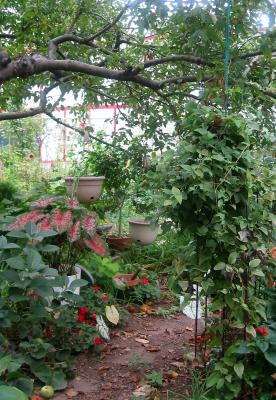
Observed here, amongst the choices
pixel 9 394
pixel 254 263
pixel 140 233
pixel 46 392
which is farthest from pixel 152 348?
pixel 140 233

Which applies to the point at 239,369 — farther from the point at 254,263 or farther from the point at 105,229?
the point at 105,229

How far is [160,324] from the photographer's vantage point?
3.68 metres

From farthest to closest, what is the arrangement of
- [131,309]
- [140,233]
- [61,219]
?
[140,233] → [131,309] → [61,219]

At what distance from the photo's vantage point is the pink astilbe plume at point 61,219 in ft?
8.88

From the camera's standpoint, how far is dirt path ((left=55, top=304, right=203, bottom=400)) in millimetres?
2564

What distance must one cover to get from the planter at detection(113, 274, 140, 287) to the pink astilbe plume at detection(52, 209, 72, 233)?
118 centimetres

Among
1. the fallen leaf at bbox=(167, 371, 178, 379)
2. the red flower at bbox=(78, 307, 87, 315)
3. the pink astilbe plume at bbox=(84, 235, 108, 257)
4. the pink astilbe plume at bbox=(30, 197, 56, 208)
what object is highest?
the pink astilbe plume at bbox=(30, 197, 56, 208)

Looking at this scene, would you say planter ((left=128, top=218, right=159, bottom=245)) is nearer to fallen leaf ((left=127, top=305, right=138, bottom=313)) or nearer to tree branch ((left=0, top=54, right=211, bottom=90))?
fallen leaf ((left=127, top=305, right=138, bottom=313))

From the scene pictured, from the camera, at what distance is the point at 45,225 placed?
2.72 m

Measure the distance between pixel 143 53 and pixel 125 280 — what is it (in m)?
2.11

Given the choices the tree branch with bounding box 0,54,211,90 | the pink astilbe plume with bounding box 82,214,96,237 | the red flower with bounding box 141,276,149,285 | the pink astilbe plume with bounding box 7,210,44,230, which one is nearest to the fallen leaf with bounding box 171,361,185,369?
the pink astilbe plume with bounding box 82,214,96,237

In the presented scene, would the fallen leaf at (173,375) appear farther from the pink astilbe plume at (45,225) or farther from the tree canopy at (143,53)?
the tree canopy at (143,53)

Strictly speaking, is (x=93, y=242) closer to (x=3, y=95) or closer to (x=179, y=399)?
(x=179, y=399)

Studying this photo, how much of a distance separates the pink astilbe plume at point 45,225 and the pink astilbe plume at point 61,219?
0.03 m
